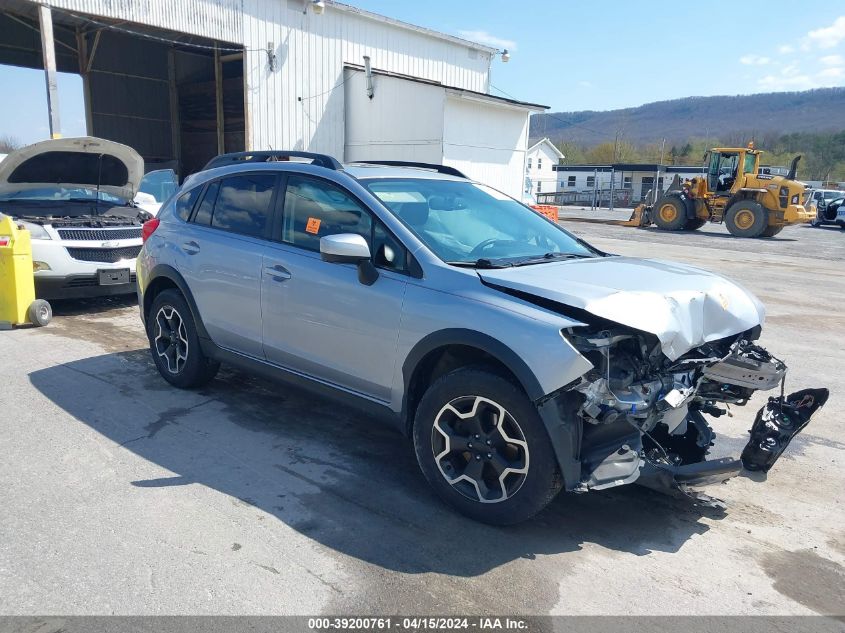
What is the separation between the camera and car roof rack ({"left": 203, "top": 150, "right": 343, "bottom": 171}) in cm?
444

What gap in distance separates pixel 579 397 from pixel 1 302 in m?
6.89

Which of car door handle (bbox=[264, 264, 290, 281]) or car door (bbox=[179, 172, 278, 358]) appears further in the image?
car door (bbox=[179, 172, 278, 358])

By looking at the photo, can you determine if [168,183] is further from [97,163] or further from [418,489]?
[418,489]

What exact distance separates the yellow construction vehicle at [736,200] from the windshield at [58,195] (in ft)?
70.8

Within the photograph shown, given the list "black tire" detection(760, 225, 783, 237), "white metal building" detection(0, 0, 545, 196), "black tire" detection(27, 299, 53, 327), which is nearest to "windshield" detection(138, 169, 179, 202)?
"black tire" detection(27, 299, 53, 327)

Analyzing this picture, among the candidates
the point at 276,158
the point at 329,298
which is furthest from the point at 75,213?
the point at 329,298

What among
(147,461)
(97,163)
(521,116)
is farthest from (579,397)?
(521,116)

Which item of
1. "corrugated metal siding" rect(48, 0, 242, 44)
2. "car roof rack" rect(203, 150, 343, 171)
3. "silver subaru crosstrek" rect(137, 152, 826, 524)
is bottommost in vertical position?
"silver subaru crosstrek" rect(137, 152, 826, 524)

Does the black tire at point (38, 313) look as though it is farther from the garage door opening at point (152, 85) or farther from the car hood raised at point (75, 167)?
the garage door opening at point (152, 85)

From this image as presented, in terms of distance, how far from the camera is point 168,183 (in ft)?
39.4

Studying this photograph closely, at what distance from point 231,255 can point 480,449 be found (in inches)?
94.4

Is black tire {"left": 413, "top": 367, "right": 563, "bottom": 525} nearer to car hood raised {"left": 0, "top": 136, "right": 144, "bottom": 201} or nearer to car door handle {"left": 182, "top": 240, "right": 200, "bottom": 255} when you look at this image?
car door handle {"left": 182, "top": 240, "right": 200, "bottom": 255}

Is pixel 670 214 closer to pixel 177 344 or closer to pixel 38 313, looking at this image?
pixel 38 313

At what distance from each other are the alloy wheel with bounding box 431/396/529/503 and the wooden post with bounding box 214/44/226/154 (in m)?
21.5
